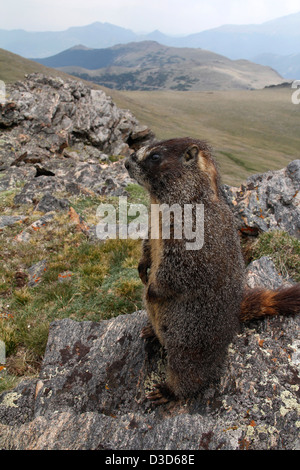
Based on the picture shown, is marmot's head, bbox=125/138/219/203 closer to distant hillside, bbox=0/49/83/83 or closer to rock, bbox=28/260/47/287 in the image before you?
rock, bbox=28/260/47/287

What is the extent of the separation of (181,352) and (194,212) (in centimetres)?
183

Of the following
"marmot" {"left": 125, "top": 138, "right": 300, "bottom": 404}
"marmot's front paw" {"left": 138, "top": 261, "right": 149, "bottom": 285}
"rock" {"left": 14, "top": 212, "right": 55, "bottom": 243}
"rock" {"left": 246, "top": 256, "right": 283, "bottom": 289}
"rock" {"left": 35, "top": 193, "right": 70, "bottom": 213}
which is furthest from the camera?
"rock" {"left": 35, "top": 193, "right": 70, "bottom": 213}

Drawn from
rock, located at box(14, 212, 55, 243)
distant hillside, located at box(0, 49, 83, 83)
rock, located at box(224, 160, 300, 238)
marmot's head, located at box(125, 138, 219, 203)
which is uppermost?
distant hillside, located at box(0, 49, 83, 83)

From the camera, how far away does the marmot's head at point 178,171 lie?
13.9 ft

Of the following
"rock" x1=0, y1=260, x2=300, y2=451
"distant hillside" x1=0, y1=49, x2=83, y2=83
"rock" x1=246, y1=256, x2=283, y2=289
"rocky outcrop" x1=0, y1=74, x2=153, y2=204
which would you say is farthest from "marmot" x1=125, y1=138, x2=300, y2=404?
"distant hillside" x1=0, y1=49, x2=83, y2=83

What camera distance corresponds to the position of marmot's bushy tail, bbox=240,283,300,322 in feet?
14.1

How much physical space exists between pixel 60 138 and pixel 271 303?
18.8 metres

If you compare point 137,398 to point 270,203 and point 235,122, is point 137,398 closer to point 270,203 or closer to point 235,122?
point 270,203

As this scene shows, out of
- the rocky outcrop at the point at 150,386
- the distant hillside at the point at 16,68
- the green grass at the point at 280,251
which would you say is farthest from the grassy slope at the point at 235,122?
the rocky outcrop at the point at 150,386

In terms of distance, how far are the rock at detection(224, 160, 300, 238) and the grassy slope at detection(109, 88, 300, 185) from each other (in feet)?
142

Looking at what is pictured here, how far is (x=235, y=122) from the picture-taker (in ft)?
353

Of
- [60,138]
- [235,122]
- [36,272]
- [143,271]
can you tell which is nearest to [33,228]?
[36,272]

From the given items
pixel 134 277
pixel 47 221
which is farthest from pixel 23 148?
pixel 134 277

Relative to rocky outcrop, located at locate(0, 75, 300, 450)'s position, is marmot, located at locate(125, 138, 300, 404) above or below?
above
